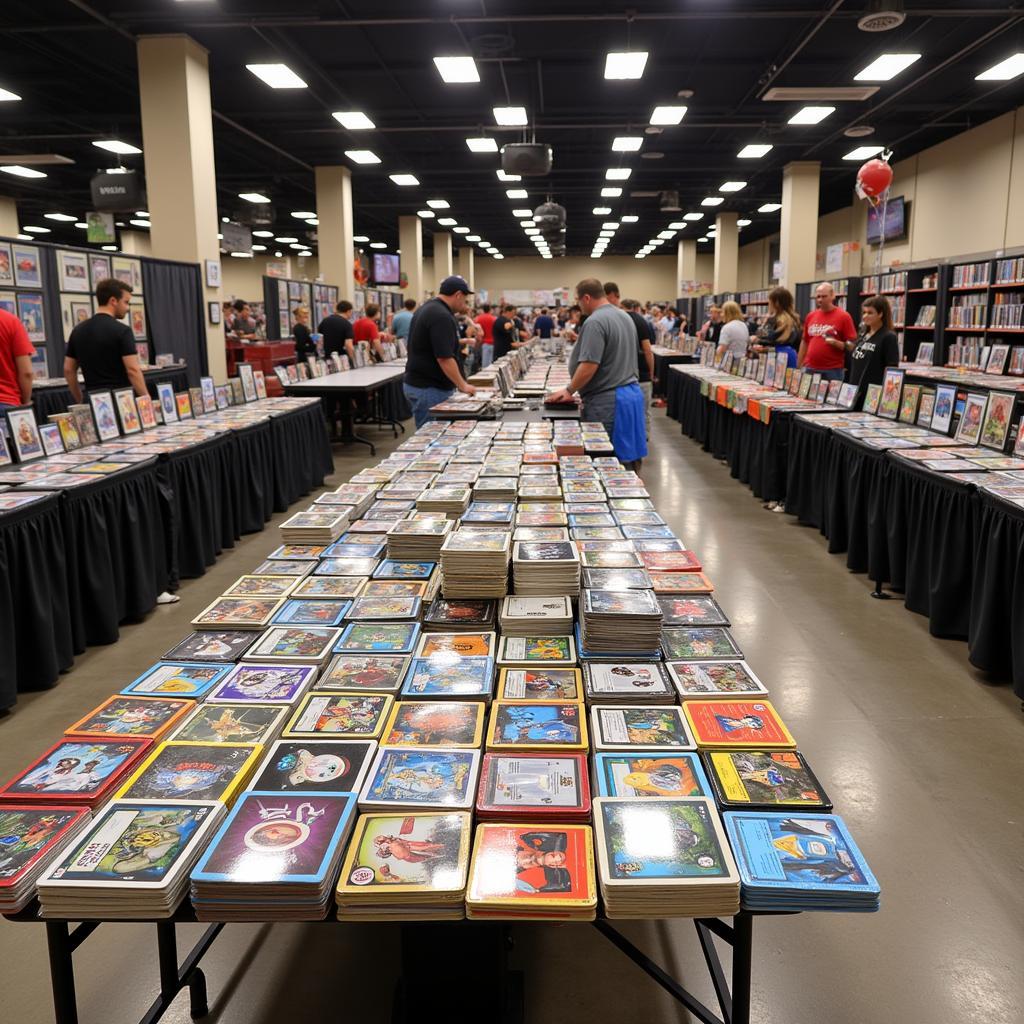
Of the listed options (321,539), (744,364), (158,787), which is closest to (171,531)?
(321,539)

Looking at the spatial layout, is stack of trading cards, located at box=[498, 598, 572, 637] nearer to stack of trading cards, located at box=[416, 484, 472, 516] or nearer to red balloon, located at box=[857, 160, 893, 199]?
stack of trading cards, located at box=[416, 484, 472, 516]

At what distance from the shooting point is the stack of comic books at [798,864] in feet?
4.57

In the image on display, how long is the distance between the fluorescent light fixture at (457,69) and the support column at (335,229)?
527 cm

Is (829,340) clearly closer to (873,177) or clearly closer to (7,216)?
(873,177)

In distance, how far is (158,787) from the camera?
1668 mm

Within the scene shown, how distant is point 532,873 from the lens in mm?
1443

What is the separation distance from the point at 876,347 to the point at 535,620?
5.30 m

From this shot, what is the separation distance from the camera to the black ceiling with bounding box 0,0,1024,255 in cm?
744

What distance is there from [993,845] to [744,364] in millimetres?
7960

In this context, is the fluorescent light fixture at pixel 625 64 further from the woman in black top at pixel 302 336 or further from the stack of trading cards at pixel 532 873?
the stack of trading cards at pixel 532 873

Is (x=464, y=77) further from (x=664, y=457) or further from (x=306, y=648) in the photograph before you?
(x=306, y=648)

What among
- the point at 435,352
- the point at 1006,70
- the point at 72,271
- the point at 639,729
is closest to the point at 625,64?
the point at 1006,70

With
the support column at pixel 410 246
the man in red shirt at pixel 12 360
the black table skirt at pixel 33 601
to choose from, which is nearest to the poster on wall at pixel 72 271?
the man in red shirt at pixel 12 360

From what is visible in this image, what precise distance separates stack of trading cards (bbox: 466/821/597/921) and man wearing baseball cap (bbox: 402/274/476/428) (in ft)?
16.4
